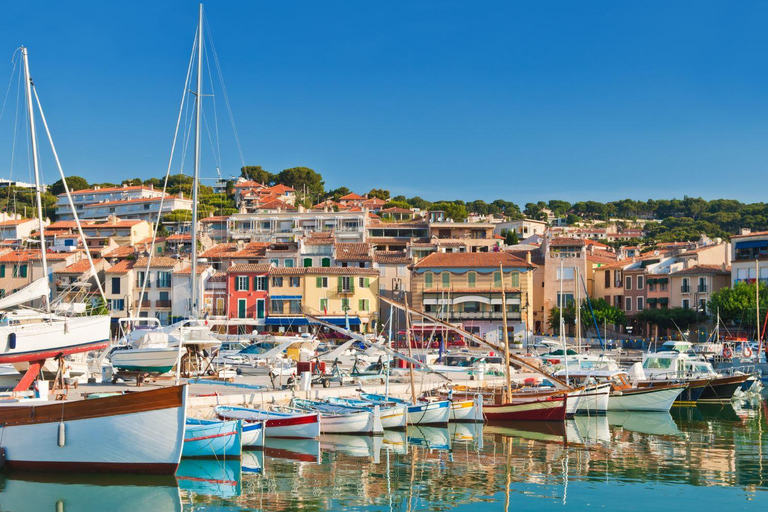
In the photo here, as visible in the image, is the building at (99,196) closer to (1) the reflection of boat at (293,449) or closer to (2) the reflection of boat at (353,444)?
(2) the reflection of boat at (353,444)

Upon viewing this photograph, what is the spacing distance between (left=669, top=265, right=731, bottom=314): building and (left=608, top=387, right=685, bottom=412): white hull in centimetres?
3899

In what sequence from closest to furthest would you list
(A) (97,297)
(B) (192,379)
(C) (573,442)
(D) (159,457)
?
(D) (159,457) < (C) (573,442) < (B) (192,379) < (A) (97,297)

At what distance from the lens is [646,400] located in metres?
38.6

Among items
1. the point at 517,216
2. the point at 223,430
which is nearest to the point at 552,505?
the point at 223,430

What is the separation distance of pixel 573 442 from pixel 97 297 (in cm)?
5775

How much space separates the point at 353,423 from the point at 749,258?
5411cm

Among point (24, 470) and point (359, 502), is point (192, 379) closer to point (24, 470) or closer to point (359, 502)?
point (24, 470)

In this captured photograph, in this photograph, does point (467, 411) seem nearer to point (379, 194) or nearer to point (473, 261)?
point (473, 261)

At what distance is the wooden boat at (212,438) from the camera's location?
79.2 feet

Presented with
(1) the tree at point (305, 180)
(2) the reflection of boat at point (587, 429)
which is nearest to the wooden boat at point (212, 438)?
(2) the reflection of boat at point (587, 429)

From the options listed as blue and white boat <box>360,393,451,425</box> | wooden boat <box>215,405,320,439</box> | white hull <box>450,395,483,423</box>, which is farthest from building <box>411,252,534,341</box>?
wooden boat <box>215,405,320,439</box>

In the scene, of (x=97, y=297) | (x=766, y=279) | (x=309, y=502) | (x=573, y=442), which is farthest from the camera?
(x=97, y=297)

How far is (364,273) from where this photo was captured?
73.4m

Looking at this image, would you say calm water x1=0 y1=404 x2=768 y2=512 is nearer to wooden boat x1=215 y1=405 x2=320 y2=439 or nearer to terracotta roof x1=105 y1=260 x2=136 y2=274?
wooden boat x1=215 y1=405 x2=320 y2=439
